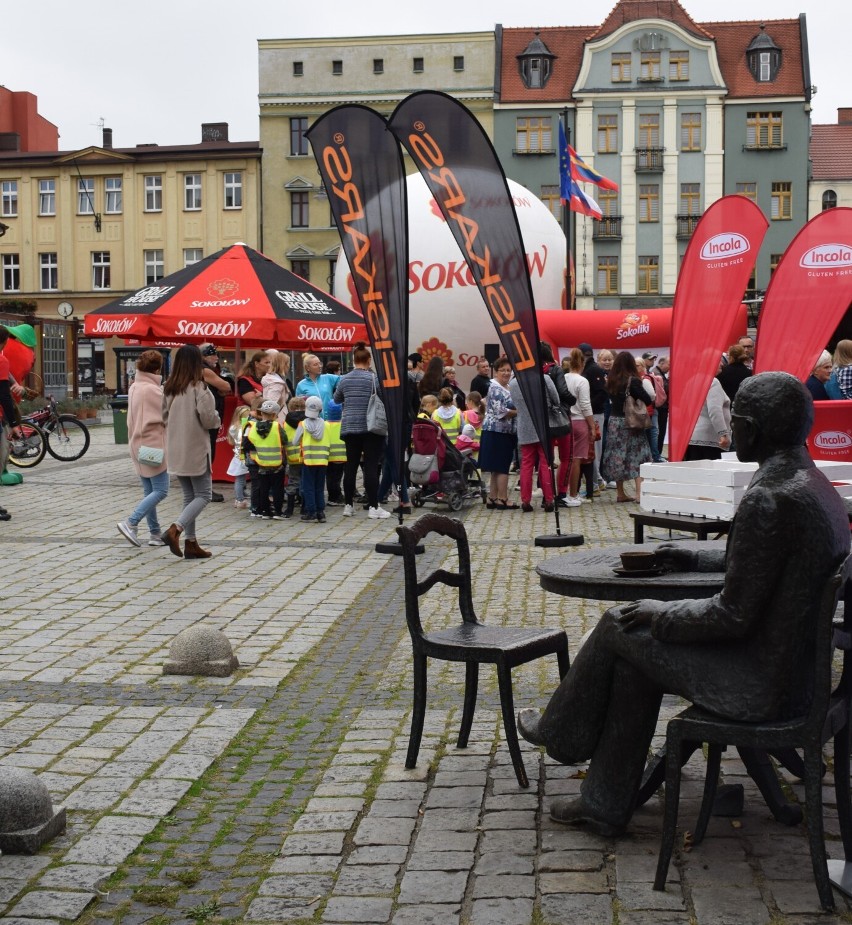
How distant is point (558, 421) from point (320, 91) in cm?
4805

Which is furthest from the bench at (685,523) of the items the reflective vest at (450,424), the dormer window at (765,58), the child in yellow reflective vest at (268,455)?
the dormer window at (765,58)

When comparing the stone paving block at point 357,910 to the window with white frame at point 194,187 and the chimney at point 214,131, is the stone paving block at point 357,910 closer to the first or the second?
the window with white frame at point 194,187

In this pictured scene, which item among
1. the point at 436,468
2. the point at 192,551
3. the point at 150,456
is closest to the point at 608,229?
the point at 436,468

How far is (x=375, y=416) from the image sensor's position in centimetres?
1446

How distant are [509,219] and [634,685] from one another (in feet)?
22.8

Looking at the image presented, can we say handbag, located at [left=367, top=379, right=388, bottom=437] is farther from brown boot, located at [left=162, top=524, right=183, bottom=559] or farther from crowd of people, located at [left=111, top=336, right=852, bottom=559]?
brown boot, located at [left=162, top=524, right=183, bottom=559]

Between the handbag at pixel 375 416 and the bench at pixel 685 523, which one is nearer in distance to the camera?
the bench at pixel 685 523

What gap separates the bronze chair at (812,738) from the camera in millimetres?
3781

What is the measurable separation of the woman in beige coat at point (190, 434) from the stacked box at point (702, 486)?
4.21 m

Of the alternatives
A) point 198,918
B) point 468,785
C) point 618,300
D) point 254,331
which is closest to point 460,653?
point 468,785

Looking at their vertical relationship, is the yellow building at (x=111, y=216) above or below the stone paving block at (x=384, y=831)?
above

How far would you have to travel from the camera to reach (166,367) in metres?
42.5

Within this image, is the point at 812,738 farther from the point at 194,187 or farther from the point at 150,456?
the point at 194,187

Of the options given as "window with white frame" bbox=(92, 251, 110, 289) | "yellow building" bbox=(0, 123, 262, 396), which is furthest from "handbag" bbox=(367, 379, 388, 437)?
"window with white frame" bbox=(92, 251, 110, 289)
